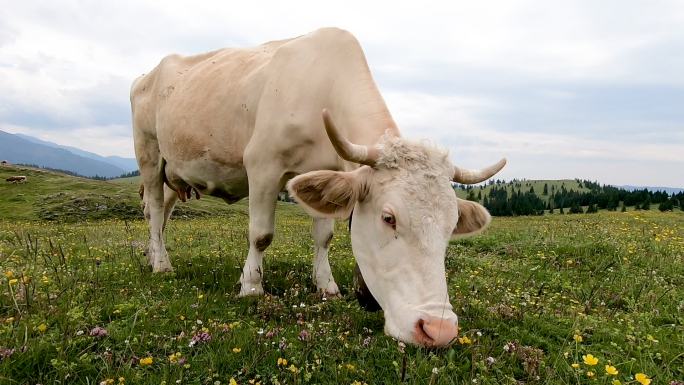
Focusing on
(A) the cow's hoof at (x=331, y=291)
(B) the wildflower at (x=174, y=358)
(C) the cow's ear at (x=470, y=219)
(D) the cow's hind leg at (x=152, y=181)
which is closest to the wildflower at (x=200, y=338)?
(B) the wildflower at (x=174, y=358)

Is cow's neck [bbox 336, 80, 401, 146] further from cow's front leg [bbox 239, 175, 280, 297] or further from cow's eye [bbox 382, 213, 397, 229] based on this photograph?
cow's front leg [bbox 239, 175, 280, 297]

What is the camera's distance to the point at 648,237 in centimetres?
1134

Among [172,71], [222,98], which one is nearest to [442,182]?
[222,98]

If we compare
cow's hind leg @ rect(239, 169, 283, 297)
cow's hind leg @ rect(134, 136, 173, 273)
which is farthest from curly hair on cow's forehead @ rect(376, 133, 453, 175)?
cow's hind leg @ rect(134, 136, 173, 273)

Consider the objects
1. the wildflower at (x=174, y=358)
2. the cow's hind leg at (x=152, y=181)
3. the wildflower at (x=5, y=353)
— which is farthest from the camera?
the cow's hind leg at (x=152, y=181)

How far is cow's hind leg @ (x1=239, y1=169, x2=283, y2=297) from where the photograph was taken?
20.8 ft

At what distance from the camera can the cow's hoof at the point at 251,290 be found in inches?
241

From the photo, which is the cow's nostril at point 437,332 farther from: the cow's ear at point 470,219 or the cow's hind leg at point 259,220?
the cow's hind leg at point 259,220

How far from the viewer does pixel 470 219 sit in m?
5.20

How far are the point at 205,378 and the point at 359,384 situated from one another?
1159 millimetres

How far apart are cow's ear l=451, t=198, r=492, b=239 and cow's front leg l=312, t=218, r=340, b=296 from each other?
6.60ft

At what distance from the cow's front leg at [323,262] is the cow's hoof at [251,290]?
2.78ft

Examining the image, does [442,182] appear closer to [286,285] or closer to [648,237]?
[286,285]

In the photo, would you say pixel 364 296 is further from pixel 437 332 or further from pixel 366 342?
pixel 437 332
